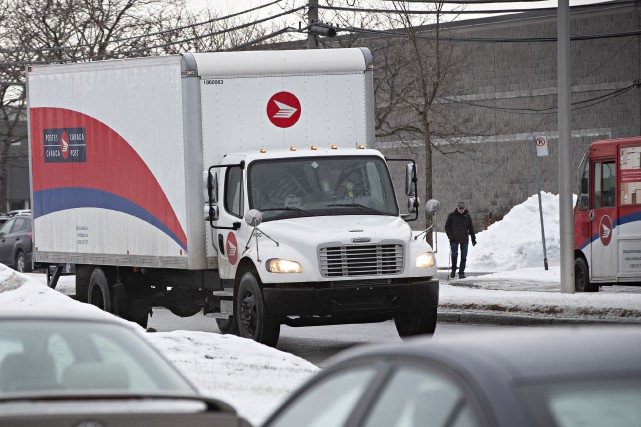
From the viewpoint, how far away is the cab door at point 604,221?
944 inches

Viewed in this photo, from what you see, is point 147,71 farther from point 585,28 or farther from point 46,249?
point 585,28

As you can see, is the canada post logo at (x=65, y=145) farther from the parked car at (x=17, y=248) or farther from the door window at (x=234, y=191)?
the parked car at (x=17, y=248)

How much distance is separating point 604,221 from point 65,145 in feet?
31.6

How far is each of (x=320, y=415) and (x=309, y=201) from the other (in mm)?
12100

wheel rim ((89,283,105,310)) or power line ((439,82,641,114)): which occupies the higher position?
power line ((439,82,641,114))

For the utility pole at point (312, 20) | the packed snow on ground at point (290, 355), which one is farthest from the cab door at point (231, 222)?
the utility pole at point (312, 20)

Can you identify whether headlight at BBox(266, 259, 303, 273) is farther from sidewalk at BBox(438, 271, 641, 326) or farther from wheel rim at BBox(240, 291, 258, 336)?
sidewalk at BBox(438, 271, 641, 326)

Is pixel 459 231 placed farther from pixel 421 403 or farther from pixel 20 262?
pixel 421 403

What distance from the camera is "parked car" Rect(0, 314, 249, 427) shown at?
515 cm

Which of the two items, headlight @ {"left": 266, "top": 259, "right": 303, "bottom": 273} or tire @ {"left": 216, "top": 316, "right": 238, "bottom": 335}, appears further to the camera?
tire @ {"left": 216, "top": 316, "right": 238, "bottom": 335}

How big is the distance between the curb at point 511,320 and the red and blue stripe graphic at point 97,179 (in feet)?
16.4

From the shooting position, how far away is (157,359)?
6.01 m

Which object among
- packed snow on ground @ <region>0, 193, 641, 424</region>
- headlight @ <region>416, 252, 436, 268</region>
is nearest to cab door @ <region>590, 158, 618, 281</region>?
packed snow on ground @ <region>0, 193, 641, 424</region>

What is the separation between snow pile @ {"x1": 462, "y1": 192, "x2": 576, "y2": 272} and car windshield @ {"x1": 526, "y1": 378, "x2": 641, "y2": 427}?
29.7 meters
